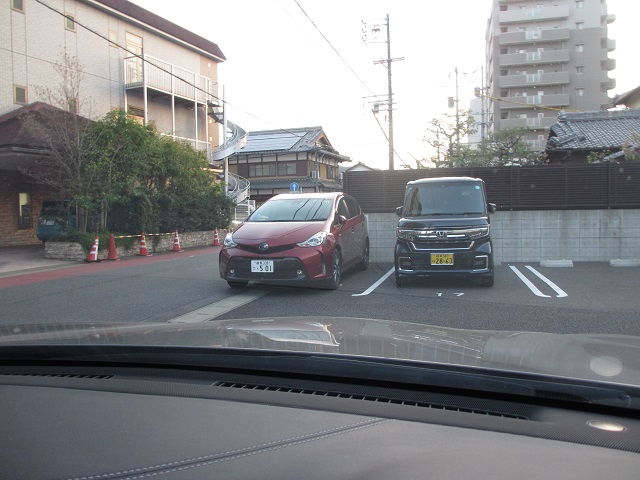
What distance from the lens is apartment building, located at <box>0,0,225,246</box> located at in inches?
658

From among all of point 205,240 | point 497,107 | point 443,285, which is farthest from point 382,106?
point 497,107

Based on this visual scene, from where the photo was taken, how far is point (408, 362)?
6.77ft

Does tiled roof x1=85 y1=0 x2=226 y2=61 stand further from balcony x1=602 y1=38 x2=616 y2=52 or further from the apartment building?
balcony x1=602 y1=38 x2=616 y2=52

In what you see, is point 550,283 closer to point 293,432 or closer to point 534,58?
point 293,432

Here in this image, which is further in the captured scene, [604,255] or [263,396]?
[604,255]

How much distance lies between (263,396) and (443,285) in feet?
23.5

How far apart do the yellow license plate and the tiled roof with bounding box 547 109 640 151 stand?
467 inches

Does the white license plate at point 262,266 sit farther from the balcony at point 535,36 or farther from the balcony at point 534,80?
the balcony at point 535,36

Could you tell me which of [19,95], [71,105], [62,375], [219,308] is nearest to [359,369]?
[62,375]

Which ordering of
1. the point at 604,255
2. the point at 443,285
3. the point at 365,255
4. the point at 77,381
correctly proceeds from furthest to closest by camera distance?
1. the point at 604,255
2. the point at 365,255
3. the point at 443,285
4. the point at 77,381

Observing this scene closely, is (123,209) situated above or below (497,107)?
below

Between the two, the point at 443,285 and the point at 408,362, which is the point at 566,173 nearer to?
the point at 443,285

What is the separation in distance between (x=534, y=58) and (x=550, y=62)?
1.31 m

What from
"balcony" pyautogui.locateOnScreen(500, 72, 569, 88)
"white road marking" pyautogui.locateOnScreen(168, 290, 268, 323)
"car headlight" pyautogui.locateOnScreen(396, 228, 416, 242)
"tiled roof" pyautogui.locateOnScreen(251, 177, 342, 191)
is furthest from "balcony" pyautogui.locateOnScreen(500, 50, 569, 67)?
"white road marking" pyautogui.locateOnScreen(168, 290, 268, 323)
